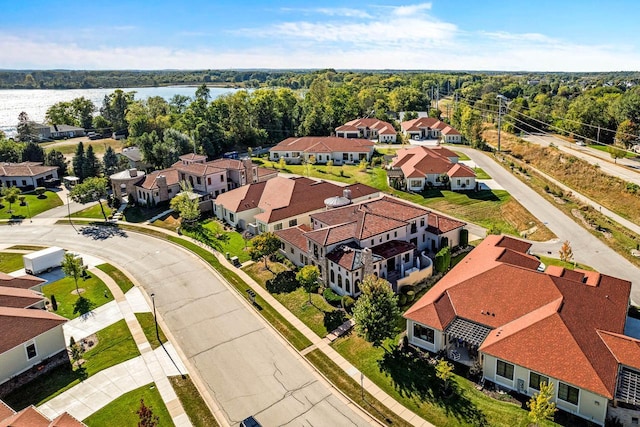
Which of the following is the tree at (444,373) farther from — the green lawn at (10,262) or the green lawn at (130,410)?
the green lawn at (10,262)

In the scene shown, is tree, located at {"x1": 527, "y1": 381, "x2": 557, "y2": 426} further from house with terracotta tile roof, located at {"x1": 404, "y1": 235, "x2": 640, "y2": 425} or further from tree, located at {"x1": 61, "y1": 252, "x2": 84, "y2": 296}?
tree, located at {"x1": 61, "y1": 252, "x2": 84, "y2": 296}

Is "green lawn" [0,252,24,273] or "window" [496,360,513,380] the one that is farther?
"green lawn" [0,252,24,273]

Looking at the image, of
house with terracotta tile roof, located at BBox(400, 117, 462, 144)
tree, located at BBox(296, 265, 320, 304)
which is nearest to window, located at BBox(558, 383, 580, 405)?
tree, located at BBox(296, 265, 320, 304)

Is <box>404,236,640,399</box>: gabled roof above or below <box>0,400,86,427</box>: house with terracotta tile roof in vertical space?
above

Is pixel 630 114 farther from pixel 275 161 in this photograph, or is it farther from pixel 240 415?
pixel 240 415

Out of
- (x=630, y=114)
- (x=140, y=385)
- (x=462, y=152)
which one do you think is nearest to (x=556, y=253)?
(x=140, y=385)

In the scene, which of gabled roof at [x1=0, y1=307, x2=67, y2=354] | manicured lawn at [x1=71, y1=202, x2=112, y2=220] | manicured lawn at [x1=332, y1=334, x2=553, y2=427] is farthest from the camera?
manicured lawn at [x1=71, y1=202, x2=112, y2=220]

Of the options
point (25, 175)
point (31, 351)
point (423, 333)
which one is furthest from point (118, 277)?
point (25, 175)
